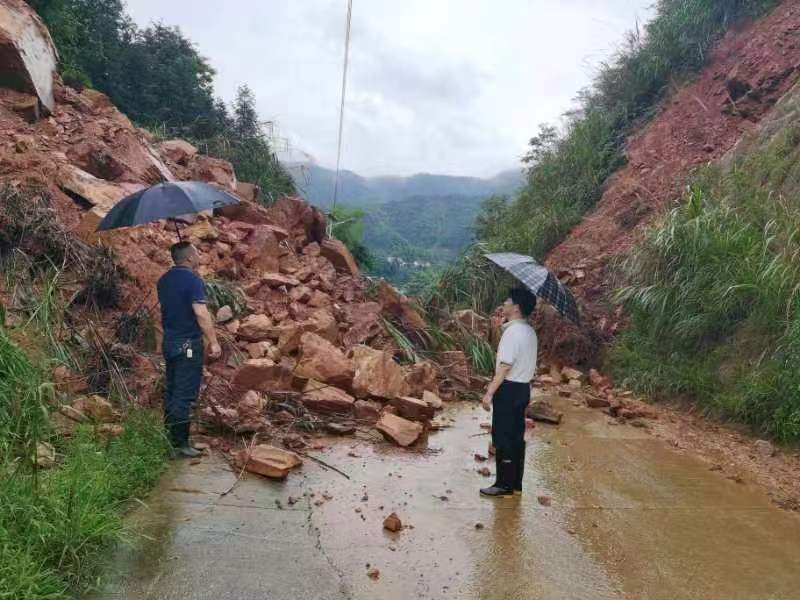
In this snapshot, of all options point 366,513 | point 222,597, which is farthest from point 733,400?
point 222,597

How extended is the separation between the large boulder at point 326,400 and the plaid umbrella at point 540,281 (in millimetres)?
2029

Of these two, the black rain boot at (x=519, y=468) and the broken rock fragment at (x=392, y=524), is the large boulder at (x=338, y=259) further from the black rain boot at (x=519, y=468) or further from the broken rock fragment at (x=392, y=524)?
the broken rock fragment at (x=392, y=524)

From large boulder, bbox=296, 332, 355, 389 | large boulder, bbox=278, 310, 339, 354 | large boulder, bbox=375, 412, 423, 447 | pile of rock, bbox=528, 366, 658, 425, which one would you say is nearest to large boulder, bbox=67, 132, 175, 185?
large boulder, bbox=278, 310, 339, 354

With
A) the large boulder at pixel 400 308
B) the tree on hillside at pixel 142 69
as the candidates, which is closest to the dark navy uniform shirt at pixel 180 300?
the large boulder at pixel 400 308

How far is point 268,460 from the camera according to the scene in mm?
4516

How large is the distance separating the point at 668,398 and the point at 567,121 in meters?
10.7

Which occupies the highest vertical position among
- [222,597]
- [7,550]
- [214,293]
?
[214,293]

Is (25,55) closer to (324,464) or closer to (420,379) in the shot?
(420,379)

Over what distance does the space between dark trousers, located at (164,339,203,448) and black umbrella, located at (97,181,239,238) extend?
2.89 feet

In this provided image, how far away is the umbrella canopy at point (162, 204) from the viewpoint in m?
4.69

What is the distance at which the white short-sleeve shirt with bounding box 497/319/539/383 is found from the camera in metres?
4.41

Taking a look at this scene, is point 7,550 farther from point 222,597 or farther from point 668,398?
point 668,398

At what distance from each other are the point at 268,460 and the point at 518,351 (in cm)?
179

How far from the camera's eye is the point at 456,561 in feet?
11.3
